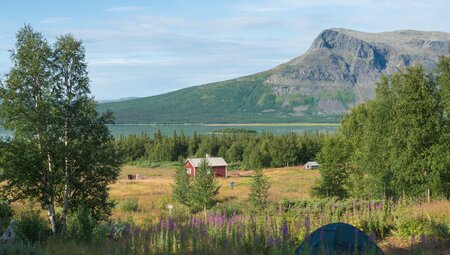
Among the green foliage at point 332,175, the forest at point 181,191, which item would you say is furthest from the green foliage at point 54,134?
the green foliage at point 332,175

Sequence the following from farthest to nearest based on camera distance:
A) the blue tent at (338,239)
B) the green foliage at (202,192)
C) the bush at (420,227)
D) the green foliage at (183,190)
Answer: the green foliage at (183,190)
the green foliage at (202,192)
the bush at (420,227)
the blue tent at (338,239)

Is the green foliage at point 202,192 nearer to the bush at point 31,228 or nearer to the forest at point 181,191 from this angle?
the forest at point 181,191

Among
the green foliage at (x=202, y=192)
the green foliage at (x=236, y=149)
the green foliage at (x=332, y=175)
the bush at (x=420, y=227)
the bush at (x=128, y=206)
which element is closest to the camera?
the bush at (x=420, y=227)

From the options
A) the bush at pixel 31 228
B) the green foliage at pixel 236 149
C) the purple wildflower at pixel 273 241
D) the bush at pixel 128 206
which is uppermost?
the purple wildflower at pixel 273 241

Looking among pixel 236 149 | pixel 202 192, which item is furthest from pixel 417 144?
pixel 236 149

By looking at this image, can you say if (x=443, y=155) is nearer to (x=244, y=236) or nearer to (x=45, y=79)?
(x=244, y=236)

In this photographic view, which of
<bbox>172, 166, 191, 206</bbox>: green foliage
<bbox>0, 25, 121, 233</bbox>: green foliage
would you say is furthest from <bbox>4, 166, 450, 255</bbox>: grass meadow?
<bbox>172, 166, 191, 206</bbox>: green foliage

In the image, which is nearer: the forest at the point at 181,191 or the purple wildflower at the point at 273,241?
the purple wildflower at the point at 273,241

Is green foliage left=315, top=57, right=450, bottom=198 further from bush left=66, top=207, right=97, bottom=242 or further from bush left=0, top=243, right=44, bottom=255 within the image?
bush left=0, top=243, right=44, bottom=255

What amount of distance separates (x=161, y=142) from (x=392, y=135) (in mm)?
115575

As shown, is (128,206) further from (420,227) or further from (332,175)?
(420,227)

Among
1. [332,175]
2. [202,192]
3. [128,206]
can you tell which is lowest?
[128,206]

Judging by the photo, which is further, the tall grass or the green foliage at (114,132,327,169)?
the green foliage at (114,132,327,169)

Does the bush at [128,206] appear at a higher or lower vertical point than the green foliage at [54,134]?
lower
